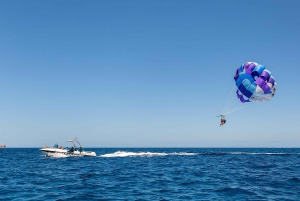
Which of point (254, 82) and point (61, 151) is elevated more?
point (254, 82)

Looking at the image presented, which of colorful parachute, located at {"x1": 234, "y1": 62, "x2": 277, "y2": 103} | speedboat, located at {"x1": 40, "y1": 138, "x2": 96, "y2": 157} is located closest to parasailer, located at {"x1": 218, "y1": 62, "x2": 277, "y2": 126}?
colorful parachute, located at {"x1": 234, "y1": 62, "x2": 277, "y2": 103}

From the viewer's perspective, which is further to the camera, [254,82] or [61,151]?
[61,151]

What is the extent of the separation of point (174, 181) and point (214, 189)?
448 cm

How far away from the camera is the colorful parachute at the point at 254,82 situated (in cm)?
3453

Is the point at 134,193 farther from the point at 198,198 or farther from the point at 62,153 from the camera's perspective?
the point at 62,153

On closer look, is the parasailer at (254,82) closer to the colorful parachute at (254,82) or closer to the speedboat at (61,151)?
the colorful parachute at (254,82)

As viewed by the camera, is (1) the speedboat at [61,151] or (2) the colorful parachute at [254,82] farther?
(1) the speedboat at [61,151]

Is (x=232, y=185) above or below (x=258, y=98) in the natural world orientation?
below

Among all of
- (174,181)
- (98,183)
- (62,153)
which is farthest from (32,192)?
(62,153)

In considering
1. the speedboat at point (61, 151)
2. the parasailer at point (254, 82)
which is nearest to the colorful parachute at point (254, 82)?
the parasailer at point (254, 82)

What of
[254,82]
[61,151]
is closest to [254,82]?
[254,82]

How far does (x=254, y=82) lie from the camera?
35.2 metres

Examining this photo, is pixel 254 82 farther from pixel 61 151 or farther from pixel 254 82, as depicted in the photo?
pixel 61 151

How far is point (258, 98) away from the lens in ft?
120
